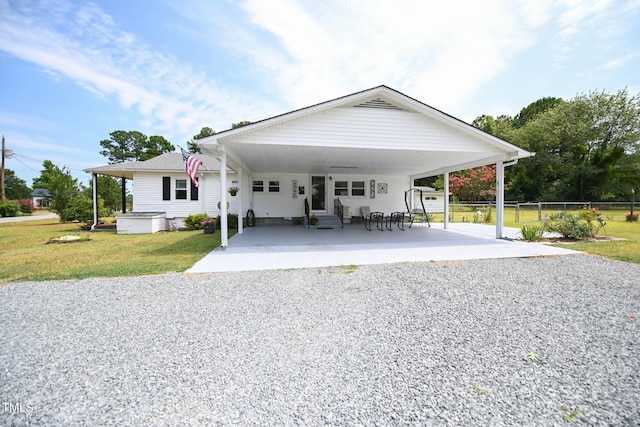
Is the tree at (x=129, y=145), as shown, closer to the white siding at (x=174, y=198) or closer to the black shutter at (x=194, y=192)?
the white siding at (x=174, y=198)

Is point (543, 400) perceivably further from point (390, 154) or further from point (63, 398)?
point (390, 154)

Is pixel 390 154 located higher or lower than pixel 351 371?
higher

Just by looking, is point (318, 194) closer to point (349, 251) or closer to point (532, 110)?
point (349, 251)

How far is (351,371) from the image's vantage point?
2.25 m

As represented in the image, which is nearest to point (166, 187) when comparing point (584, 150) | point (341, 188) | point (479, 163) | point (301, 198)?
point (301, 198)

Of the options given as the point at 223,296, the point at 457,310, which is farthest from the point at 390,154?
the point at 223,296

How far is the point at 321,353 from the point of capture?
251 cm

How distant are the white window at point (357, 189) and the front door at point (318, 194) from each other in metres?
1.62

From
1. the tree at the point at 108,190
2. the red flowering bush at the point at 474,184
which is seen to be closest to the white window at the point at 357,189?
the tree at the point at 108,190

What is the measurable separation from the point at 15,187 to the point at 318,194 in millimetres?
58801

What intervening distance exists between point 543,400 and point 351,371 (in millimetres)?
1336

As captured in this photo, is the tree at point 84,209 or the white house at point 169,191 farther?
the tree at point 84,209

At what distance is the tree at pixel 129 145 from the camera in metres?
40.5

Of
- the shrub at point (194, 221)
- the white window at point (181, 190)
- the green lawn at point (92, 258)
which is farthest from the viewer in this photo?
the white window at point (181, 190)
